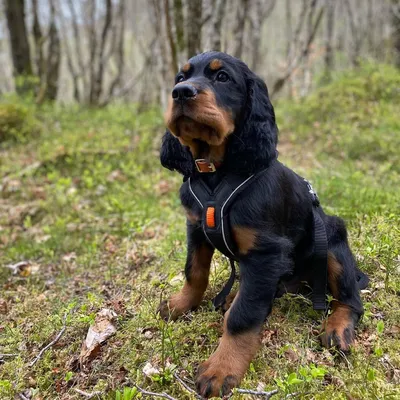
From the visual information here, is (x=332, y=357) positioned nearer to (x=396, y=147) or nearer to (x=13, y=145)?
(x=396, y=147)

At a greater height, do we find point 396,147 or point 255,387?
point 255,387

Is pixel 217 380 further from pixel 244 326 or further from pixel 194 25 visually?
pixel 194 25

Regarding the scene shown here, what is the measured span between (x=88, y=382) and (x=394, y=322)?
1.89 metres

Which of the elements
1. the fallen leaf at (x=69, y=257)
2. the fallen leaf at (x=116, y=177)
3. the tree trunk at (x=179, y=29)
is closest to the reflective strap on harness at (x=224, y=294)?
the fallen leaf at (x=69, y=257)

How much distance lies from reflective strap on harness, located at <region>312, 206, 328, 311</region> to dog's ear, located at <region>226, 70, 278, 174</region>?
575 mm

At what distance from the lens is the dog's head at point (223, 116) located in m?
2.12

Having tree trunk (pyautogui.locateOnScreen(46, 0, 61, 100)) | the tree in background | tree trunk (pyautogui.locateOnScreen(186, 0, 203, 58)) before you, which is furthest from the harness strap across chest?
tree trunk (pyautogui.locateOnScreen(46, 0, 61, 100))

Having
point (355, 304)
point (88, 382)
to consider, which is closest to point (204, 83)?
point (355, 304)

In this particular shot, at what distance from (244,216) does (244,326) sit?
0.58 m

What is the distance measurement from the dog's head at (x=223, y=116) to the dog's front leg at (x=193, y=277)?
0.45 metres

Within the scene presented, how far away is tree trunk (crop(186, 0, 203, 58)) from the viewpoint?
5711 millimetres

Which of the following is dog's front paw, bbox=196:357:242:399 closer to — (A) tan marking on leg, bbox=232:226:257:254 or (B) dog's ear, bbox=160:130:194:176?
(A) tan marking on leg, bbox=232:226:257:254

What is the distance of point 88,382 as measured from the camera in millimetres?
2303

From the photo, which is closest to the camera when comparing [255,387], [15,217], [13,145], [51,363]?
[255,387]
